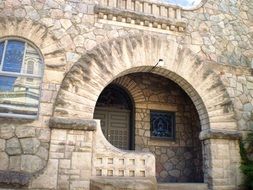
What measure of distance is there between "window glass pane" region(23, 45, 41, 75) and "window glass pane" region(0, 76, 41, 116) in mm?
177

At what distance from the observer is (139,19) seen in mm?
7387

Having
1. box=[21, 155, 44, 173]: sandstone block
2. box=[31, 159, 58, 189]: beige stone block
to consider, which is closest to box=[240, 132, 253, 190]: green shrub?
box=[31, 159, 58, 189]: beige stone block

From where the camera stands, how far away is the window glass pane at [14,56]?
6.33 meters

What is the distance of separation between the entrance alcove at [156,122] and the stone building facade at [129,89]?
3 centimetres

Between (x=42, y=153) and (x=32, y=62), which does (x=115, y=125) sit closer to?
(x=42, y=153)

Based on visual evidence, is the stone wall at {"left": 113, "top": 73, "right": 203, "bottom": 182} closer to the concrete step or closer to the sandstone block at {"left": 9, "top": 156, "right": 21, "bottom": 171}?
the concrete step

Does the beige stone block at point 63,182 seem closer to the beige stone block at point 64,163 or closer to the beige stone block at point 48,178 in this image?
the beige stone block at point 48,178

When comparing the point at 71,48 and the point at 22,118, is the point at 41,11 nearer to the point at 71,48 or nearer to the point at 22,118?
the point at 71,48

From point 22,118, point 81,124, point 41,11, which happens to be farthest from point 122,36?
point 22,118

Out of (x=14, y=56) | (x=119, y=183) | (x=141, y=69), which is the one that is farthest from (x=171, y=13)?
(x=119, y=183)

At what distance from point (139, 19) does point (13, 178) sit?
4.50 metres

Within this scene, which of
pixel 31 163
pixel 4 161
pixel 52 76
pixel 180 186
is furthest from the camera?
pixel 180 186

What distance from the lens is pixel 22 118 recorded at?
5961mm

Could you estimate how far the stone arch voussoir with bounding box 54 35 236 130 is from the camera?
630cm
